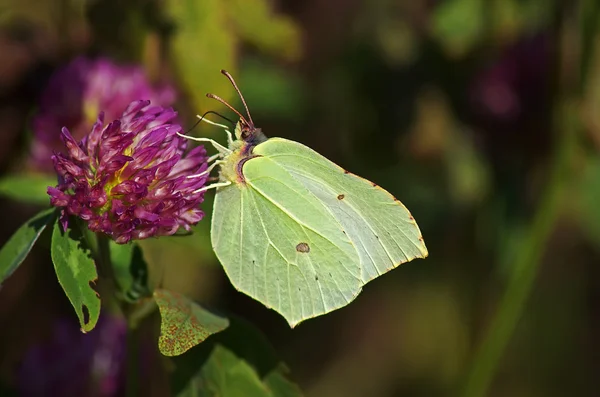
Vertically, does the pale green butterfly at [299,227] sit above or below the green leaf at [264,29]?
below

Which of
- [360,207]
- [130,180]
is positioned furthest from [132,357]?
[360,207]

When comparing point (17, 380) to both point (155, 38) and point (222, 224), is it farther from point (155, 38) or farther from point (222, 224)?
point (155, 38)

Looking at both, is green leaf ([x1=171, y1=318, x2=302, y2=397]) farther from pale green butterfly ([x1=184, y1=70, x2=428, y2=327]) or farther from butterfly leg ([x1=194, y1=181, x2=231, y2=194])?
butterfly leg ([x1=194, y1=181, x2=231, y2=194])

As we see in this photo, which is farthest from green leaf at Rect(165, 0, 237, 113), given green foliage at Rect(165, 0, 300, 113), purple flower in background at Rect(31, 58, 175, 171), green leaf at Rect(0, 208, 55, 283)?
green leaf at Rect(0, 208, 55, 283)

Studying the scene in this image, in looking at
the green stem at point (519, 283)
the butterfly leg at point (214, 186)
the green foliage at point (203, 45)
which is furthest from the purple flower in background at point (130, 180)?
the green stem at point (519, 283)

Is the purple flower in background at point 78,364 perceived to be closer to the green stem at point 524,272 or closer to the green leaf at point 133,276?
the green leaf at point 133,276

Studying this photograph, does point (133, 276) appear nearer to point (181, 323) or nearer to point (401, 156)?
point (181, 323)

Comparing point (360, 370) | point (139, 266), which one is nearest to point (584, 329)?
point (360, 370)
